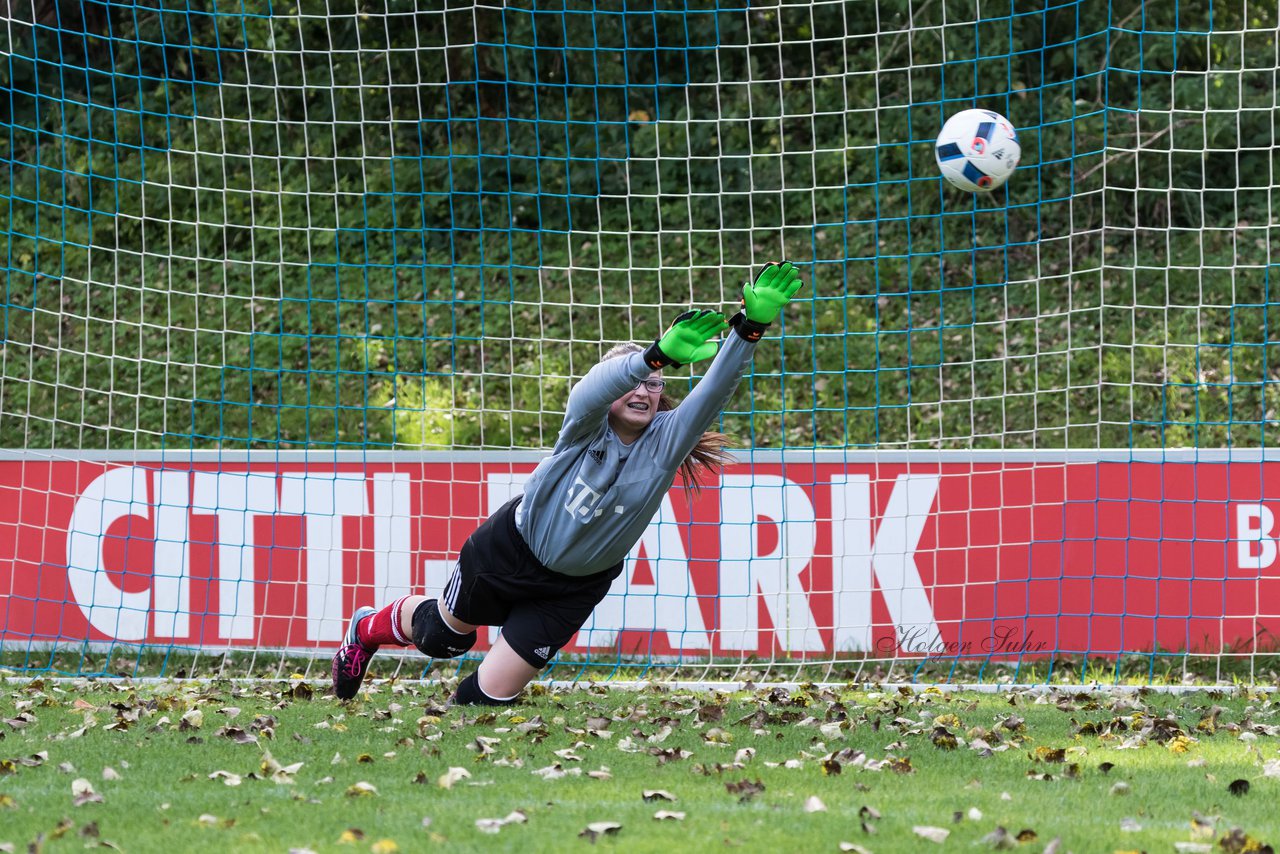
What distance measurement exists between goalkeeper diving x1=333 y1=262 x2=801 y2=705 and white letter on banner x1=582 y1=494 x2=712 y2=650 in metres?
1.53

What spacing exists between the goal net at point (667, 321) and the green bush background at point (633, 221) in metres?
0.05

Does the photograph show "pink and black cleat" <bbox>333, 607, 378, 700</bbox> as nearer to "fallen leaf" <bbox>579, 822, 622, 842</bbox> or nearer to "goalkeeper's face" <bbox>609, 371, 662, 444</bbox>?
"goalkeeper's face" <bbox>609, 371, 662, 444</bbox>

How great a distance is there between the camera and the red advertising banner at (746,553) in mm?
6910

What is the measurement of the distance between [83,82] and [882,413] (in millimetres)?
8080

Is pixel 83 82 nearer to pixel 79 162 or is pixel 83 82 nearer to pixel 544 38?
pixel 79 162

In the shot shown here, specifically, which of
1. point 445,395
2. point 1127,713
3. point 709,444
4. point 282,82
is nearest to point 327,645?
point 709,444

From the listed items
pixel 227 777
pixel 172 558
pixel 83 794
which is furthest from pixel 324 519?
pixel 83 794

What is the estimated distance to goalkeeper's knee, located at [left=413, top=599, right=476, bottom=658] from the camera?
568cm

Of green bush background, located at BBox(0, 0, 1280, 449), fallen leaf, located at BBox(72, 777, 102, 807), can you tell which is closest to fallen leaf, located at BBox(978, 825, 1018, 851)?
fallen leaf, located at BBox(72, 777, 102, 807)

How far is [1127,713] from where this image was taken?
567cm

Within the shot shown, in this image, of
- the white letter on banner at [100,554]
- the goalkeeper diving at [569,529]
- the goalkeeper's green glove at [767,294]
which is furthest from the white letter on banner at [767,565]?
Answer: the white letter on banner at [100,554]

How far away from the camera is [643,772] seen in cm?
428

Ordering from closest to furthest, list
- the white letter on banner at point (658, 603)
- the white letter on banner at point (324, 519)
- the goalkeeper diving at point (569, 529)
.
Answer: the goalkeeper diving at point (569, 529)
the white letter on banner at point (658, 603)
the white letter on banner at point (324, 519)

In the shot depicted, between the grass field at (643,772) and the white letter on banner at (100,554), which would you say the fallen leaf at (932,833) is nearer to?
the grass field at (643,772)
